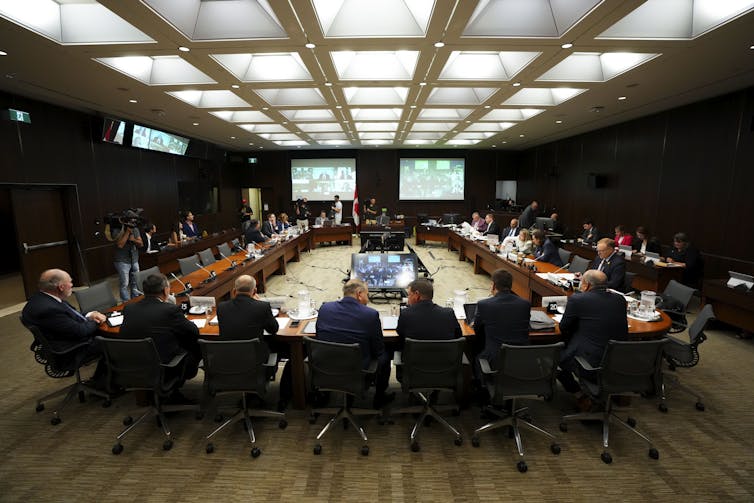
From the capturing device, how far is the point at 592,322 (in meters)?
2.84

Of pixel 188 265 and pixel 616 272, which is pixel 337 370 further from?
pixel 188 265

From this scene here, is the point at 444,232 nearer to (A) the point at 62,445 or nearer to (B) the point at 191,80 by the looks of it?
(B) the point at 191,80

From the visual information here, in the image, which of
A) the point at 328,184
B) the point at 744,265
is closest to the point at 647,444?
the point at 744,265

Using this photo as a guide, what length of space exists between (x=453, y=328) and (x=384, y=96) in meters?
4.71

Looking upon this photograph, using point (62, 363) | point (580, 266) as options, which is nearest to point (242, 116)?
point (62, 363)

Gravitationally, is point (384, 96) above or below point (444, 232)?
above

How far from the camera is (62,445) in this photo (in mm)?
2857

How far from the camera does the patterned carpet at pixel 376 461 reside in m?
2.41

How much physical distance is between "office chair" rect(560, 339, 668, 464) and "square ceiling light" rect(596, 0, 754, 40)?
2865mm

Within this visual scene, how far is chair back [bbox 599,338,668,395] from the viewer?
2562mm

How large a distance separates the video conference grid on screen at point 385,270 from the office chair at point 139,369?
8.66 ft

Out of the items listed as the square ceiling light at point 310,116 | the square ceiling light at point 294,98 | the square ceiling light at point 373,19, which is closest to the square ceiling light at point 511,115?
the square ceiling light at point 310,116

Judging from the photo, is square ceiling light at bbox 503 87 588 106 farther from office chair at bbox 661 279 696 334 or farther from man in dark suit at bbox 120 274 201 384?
man in dark suit at bbox 120 274 201 384

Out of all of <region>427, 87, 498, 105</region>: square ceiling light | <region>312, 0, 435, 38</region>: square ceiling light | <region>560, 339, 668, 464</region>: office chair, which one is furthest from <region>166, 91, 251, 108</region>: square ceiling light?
<region>560, 339, 668, 464</region>: office chair
